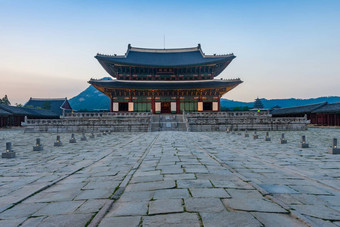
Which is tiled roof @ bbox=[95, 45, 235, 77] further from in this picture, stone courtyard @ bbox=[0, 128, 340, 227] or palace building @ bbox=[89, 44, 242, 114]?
stone courtyard @ bbox=[0, 128, 340, 227]

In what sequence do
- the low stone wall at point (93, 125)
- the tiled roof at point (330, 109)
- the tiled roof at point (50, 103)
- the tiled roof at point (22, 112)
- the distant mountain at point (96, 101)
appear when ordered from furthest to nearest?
the distant mountain at point (96, 101)
the tiled roof at point (50, 103)
the tiled roof at point (22, 112)
the tiled roof at point (330, 109)
the low stone wall at point (93, 125)

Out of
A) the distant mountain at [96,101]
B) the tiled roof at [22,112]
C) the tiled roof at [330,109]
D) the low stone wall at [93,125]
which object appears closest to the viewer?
the low stone wall at [93,125]

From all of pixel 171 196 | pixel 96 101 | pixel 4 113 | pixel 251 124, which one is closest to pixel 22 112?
pixel 4 113

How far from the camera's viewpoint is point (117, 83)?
26.7m

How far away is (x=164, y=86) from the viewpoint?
27359mm

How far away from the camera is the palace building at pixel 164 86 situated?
27.2m

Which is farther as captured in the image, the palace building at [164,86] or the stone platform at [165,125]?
the palace building at [164,86]

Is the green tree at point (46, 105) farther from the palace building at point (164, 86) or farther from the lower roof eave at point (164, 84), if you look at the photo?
the lower roof eave at point (164, 84)

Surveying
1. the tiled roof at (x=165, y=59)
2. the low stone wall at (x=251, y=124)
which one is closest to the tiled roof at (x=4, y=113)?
the tiled roof at (x=165, y=59)

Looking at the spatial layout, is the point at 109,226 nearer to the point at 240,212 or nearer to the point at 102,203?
the point at 102,203

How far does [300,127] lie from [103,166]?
68.1ft

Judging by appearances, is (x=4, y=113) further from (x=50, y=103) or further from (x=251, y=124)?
(x=251, y=124)

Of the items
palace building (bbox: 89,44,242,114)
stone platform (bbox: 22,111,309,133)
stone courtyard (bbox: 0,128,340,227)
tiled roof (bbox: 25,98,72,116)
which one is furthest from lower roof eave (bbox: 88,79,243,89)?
tiled roof (bbox: 25,98,72,116)

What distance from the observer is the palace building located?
27.2 metres
